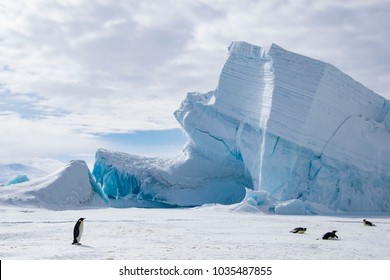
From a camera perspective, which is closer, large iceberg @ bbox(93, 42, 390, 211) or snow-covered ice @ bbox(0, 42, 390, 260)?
snow-covered ice @ bbox(0, 42, 390, 260)

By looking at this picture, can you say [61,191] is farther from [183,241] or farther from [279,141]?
[183,241]

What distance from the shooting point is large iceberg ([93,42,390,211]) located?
18641mm

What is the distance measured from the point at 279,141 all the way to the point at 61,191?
8227mm

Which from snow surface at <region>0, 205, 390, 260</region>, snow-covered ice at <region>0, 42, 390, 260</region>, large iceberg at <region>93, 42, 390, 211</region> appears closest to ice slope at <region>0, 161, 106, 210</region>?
snow-covered ice at <region>0, 42, 390, 260</region>

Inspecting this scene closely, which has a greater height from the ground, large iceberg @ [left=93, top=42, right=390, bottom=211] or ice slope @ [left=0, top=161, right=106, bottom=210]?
large iceberg @ [left=93, top=42, right=390, bottom=211]

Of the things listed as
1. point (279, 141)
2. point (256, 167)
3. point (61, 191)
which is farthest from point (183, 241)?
point (256, 167)

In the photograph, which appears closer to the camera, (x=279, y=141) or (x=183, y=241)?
(x=183, y=241)

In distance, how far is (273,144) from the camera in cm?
1875

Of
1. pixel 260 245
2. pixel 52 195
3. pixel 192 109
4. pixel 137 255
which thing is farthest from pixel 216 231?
pixel 192 109

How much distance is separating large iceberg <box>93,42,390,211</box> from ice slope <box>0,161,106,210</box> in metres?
2.89

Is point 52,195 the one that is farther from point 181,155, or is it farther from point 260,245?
point 260,245

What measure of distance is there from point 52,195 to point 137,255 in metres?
11.2

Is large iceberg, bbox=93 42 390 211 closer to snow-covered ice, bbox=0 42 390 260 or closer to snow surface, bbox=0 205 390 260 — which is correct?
snow-covered ice, bbox=0 42 390 260

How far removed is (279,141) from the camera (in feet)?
61.5
